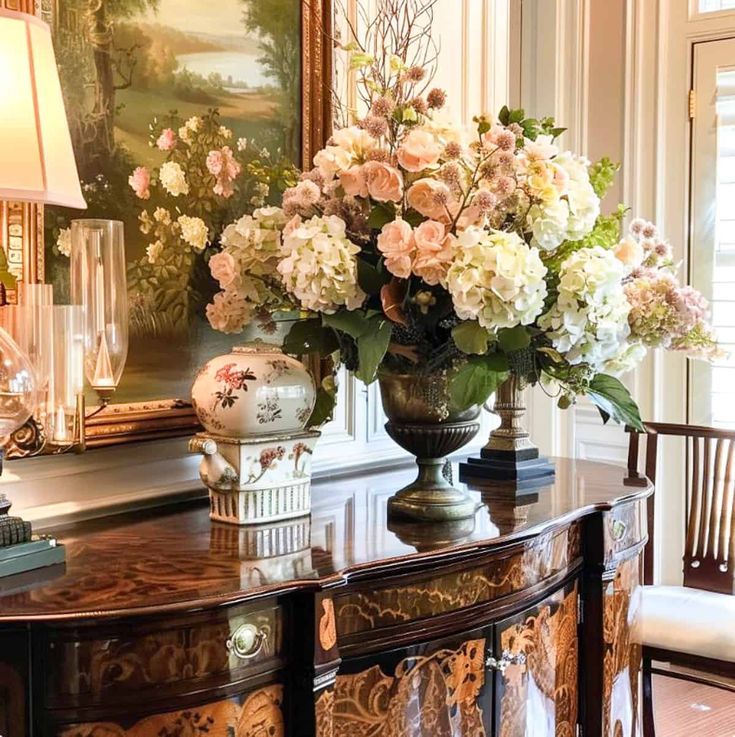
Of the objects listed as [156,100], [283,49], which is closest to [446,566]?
[156,100]

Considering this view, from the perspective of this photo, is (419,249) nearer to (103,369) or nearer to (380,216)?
(380,216)

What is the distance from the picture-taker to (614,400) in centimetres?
182

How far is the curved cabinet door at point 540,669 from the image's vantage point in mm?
1690

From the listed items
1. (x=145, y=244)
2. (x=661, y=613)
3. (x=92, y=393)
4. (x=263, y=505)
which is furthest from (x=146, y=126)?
(x=661, y=613)

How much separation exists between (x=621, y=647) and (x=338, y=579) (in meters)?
0.95

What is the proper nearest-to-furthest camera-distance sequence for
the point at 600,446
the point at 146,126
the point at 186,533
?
the point at 186,533 → the point at 146,126 → the point at 600,446

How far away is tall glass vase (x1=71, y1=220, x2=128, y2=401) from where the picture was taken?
165 centimetres

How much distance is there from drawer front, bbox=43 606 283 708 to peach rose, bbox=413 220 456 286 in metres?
0.59

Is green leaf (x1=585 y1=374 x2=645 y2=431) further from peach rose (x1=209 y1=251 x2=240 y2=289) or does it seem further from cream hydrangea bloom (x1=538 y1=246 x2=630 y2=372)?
peach rose (x1=209 y1=251 x2=240 y2=289)

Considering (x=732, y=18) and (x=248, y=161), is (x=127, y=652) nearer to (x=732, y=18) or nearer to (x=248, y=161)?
(x=248, y=161)

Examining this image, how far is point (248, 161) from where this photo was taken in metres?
1.99

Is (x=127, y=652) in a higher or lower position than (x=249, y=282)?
lower

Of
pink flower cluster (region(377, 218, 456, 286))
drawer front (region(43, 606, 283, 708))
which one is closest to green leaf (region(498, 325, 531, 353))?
pink flower cluster (region(377, 218, 456, 286))

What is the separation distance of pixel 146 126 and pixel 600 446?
101 inches
